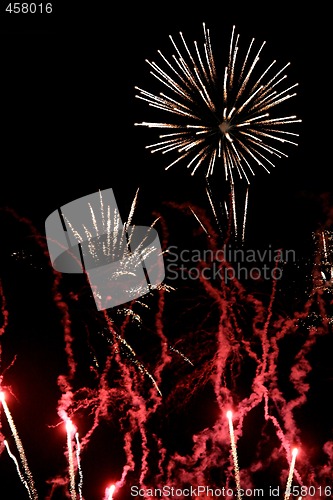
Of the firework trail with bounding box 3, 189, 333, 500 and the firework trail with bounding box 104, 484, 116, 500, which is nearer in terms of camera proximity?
the firework trail with bounding box 3, 189, 333, 500

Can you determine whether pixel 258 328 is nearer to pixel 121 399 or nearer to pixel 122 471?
pixel 121 399

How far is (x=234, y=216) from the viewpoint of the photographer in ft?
28.2

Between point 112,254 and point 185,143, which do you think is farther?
point 112,254

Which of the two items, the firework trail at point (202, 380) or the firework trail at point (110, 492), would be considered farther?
the firework trail at point (110, 492)

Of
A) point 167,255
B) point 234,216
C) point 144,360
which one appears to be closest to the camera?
point 234,216

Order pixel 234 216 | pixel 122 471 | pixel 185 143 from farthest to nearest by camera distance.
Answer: pixel 122 471 → pixel 234 216 → pixel 185 143

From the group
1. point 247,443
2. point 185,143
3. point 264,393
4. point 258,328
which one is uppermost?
point 185,143

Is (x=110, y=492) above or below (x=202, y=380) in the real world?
below

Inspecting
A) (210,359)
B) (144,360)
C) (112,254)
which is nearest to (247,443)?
(210,359)

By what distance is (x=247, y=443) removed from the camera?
12.3 m

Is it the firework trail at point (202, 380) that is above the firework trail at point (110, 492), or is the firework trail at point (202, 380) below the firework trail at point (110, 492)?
above

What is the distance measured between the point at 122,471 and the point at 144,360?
3788 millimetres

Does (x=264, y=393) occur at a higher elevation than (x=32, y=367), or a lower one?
lower

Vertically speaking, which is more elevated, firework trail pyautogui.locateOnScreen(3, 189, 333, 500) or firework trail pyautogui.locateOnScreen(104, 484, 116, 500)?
firework trail pyautogui.locateOnScreen(3, 189, 333, 500)
